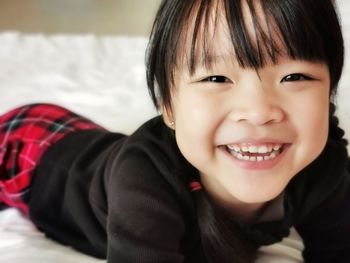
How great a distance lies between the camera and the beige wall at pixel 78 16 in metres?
2.33

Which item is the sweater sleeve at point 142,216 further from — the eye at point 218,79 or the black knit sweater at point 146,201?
the eye at point 218,79

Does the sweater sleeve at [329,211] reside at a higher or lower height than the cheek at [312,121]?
lower

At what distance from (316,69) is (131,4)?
214cm

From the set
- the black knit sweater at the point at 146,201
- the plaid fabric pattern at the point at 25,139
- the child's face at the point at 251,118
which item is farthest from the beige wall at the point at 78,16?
the child's face at the point at 251,118

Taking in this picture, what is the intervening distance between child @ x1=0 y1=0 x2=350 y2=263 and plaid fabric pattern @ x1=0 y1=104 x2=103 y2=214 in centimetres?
3

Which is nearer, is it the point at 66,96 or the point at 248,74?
the point at 248,74

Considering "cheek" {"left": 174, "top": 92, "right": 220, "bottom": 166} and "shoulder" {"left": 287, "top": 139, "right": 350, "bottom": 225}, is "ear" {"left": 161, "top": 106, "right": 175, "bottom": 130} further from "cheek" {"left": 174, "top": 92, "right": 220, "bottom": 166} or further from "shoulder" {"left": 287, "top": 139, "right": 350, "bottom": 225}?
"shoulder" {"left": 287, "top": 139, "right": 350, "bottom": 225}

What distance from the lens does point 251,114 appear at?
586 mm

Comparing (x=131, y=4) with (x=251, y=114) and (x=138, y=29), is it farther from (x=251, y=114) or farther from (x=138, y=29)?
(x=251, y=114)

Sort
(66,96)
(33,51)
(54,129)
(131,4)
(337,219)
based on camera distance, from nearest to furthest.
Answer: (337,219), (54,129), (66,96), (33,51), (131,4)

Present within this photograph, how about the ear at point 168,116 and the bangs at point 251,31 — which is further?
the ear at point 168,116

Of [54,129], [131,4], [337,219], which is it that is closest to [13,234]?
[54,129]

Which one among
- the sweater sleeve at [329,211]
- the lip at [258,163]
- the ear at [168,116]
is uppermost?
the ear at [168,116]

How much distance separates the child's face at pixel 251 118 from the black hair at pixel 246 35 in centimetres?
1
